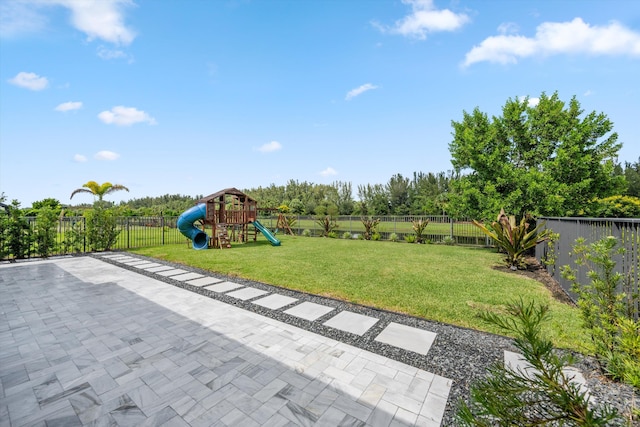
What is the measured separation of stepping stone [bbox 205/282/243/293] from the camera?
5035 millimetres

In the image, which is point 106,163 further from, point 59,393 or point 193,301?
point 59,393

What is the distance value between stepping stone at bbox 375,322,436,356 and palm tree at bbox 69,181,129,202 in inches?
793

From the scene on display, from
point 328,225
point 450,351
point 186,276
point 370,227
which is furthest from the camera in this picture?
point 328,225

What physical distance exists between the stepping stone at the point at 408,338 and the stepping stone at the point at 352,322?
0.82ft

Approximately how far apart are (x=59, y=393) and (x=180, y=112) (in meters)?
13.1

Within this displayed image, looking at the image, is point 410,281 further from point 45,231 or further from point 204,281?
point 45,231

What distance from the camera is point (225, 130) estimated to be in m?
15.8

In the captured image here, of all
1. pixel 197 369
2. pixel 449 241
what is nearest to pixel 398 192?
pixel 449 241

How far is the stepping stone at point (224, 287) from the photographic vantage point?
504cm

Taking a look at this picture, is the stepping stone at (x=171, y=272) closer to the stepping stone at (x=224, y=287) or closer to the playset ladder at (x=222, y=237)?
the stepping stone at (x=224, y=287)

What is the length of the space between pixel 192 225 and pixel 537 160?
14067 mm

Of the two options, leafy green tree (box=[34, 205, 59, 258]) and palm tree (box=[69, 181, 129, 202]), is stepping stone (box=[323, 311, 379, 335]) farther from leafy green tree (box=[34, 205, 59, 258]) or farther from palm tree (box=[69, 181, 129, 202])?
palm tree (box=[69, 181, 129, 202])

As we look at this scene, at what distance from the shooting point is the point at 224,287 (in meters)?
5.23

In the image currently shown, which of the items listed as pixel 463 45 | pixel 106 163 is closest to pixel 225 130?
A: pixel 106 163
